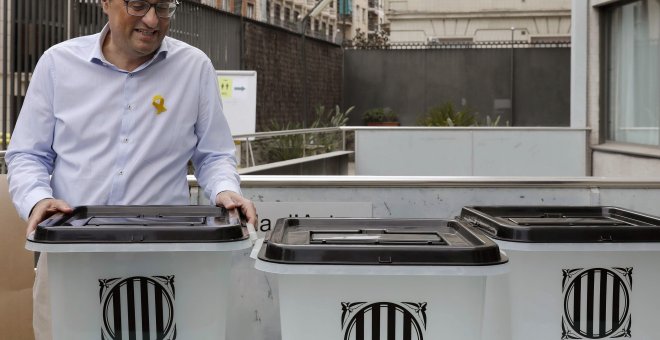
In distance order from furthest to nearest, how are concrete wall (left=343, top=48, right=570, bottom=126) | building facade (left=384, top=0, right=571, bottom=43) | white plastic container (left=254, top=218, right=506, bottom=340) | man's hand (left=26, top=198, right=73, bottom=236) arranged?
1. building facade (left=384, top=0, right=571, bottom=43)
2. concrete wall (left=343, top=48, right=570, bottom=126)
3. man's hand (left=26, top=198, right=73, bottom=236)
4. white plastic container (left=254, top=218, right=506, bottom=340)

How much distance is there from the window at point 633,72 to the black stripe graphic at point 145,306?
10286 millimetres

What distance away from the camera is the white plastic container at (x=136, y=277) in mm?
2156

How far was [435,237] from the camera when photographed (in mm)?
2352

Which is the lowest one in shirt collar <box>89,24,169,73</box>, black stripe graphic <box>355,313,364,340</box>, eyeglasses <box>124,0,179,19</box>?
black stripe graphic <box>355,313,364,340</box>

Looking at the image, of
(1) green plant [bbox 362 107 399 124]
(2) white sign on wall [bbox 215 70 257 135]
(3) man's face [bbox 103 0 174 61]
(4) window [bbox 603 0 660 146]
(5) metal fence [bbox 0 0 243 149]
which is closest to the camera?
(3) man's face [bbox 103 0 174 61]

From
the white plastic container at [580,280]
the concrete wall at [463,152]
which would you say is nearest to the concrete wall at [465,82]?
the concrete wall at [463,152]

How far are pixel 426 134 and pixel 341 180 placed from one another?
8.35 meters

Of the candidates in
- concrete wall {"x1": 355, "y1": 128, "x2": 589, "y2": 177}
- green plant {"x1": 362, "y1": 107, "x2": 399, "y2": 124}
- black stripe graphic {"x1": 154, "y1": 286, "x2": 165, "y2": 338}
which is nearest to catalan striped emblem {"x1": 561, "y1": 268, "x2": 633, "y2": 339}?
black stripe graphic {"x1": 154, "y1": 286, "x2": 165, "y2": 338}

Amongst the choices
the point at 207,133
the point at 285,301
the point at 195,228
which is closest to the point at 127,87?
the point at 207,133

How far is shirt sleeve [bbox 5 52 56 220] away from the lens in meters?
2.51

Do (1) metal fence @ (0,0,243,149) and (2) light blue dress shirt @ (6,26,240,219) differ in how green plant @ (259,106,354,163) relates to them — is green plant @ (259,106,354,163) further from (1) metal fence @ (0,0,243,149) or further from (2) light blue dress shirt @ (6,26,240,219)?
(2) light blue dress shirt @ (6,26,240,219)

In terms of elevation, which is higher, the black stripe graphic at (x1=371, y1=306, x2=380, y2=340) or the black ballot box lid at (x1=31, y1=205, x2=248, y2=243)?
the black ballot box lid at (x1=31, y1=205, x2=248, y2=243)

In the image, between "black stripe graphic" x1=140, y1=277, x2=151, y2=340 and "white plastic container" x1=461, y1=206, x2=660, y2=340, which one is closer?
"black stripe graphic" x1=140, y1=277, x2=151, y2=340

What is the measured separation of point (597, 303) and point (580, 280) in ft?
0.24
